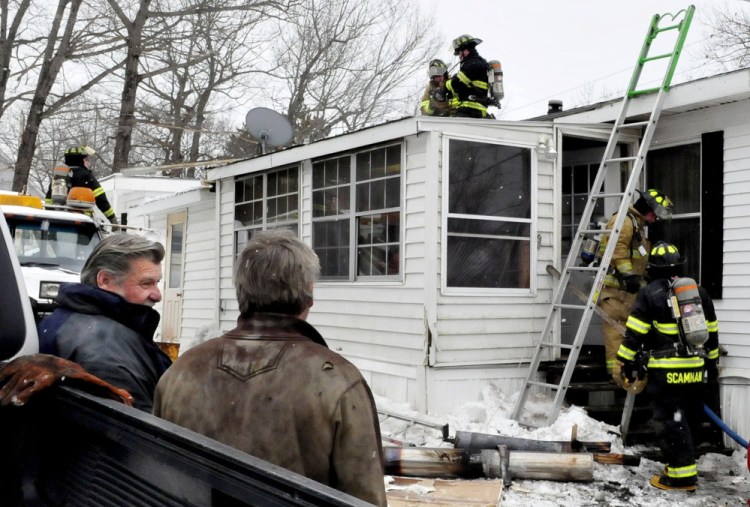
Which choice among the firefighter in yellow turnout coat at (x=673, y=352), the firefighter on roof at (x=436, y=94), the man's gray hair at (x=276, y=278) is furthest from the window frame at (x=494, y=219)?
the man's gray hair at (x=276, y=278)

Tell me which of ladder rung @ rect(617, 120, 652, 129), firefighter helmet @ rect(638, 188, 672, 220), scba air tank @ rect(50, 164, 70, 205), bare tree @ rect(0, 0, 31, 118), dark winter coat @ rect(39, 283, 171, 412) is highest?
bare tree @ rect(0, 0, 31, 118)

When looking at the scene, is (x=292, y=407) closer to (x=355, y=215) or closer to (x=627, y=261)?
(x=627, y=261)

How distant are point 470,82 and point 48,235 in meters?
5.41

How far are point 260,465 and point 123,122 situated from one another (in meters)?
22.0

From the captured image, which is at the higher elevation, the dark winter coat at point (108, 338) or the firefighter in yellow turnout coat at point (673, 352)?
the dark winter coat at point (108, 338)

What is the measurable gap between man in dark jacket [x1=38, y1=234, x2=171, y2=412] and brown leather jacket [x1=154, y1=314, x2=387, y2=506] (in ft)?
2.08

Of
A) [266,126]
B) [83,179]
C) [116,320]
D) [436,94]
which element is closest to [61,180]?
[83,179]

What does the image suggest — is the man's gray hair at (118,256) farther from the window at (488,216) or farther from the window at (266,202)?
the window at (266,202)

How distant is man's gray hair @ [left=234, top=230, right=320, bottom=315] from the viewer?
2.18m

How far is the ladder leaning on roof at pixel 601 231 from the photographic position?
291 inches

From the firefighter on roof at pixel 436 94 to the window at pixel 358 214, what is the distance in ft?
4.81

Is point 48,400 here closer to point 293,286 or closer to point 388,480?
point 293,286

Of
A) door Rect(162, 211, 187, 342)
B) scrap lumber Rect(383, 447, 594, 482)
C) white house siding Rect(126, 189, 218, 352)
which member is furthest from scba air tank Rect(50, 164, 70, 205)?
scrap lumber Rect(383, 447, 594, 482)

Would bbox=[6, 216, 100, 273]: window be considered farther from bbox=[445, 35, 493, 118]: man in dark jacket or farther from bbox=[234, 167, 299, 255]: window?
bbox=[445, 35, 493, 118]: man in dark jacket
